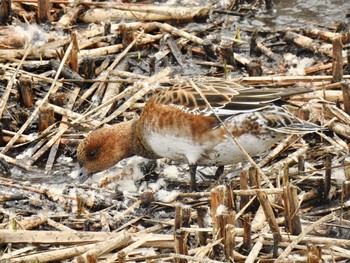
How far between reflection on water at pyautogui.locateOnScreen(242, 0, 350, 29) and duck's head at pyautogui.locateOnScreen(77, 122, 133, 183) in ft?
9.35

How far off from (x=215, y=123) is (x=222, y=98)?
18cm

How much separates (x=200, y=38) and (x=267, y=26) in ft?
2.62

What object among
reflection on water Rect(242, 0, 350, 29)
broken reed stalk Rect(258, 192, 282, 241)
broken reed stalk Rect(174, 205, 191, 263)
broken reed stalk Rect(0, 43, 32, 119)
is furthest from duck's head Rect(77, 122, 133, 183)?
reflection on water Rect(242, 0, 350, 29)

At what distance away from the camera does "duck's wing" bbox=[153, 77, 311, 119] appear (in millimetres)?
Answer: 6039

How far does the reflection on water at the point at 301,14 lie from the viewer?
29.5 feet

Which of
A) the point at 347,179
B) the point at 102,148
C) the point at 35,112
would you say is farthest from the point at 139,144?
the point at 347,179

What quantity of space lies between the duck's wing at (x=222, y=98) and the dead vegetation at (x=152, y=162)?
1.59ft

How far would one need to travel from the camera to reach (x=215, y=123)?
19.9ft

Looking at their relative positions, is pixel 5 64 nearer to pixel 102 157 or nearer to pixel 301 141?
pixel 102 157

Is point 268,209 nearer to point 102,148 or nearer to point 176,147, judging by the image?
point 176,147

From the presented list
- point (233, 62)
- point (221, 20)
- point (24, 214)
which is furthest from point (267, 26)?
point (24, 214)

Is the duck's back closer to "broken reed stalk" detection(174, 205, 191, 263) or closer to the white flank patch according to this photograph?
the white flank patch

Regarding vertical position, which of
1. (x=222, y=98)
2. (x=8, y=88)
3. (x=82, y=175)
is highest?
(x=222, y=98)

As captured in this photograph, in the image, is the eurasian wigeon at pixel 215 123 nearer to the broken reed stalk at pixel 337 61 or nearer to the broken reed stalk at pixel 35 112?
the broken reed stalk at pixel 35 112
